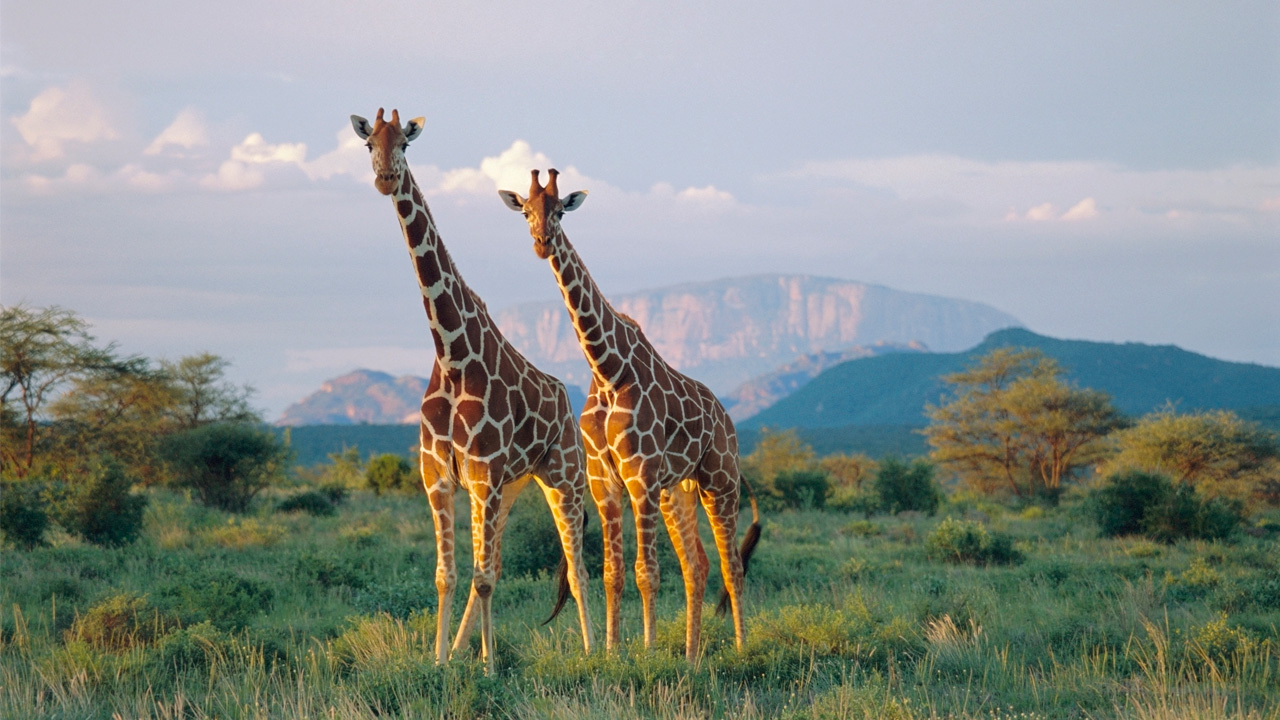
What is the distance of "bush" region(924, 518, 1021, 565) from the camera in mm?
15875

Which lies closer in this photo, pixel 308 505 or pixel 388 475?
pixel 308 505

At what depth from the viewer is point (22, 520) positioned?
51.2 ft

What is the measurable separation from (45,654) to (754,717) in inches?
267

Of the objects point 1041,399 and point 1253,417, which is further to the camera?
point 1253,417

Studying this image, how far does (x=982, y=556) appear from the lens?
15977mm

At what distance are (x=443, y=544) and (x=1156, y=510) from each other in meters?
16.6

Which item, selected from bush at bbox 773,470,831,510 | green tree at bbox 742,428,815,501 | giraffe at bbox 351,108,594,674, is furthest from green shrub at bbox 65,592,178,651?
green tree at bbox 742,428,815,501

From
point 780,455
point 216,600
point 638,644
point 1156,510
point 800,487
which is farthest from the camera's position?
point 780,455

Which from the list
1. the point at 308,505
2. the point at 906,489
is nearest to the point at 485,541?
the point at 308,505

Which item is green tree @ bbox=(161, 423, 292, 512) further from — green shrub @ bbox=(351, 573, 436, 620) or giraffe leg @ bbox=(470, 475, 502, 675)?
giraffe leg @ bbox=(470, 475, 502, 675)

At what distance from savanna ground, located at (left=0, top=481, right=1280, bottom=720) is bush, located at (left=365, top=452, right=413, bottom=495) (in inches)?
600

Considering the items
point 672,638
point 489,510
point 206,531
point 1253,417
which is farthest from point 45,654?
point 1253,417

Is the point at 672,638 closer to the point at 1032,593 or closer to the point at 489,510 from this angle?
the point at 489,510

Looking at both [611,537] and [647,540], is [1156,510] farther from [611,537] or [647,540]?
[611,537]
